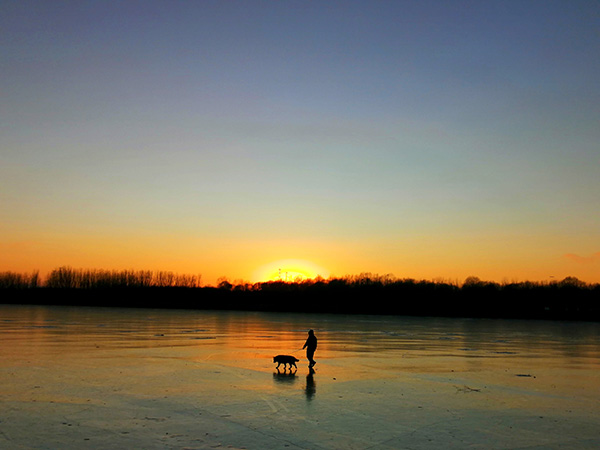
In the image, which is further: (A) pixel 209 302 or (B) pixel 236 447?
(A) pixel 209 302

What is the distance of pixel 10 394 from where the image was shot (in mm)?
15031

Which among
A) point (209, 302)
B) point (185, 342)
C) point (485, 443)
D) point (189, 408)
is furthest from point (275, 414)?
point (209, 302)

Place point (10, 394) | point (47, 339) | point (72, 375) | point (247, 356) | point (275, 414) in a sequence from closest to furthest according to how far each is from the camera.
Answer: point (275, 414), point (10, 394), point (72, 375), point (247, 356), point (47, 339)

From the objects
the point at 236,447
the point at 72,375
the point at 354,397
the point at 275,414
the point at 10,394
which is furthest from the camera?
the point at 72,375

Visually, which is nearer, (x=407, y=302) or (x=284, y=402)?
(x=284, y=402)

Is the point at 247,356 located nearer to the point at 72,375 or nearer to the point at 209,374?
the point at 209,374

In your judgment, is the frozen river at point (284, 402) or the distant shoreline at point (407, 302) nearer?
the frozen river at point (284, 402)

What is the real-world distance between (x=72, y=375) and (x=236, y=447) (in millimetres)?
10334

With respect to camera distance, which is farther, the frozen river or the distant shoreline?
the distant shoreline

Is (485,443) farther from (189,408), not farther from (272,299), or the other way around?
(272,299)

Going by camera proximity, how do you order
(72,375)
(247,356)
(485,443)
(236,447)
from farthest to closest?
(247,356) < (72,375) < (485,443) < (236,447)

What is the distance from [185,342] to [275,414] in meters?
21.2

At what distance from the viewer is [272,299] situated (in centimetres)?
19188

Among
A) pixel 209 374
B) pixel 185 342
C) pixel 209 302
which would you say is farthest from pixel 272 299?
pixel 209 374
